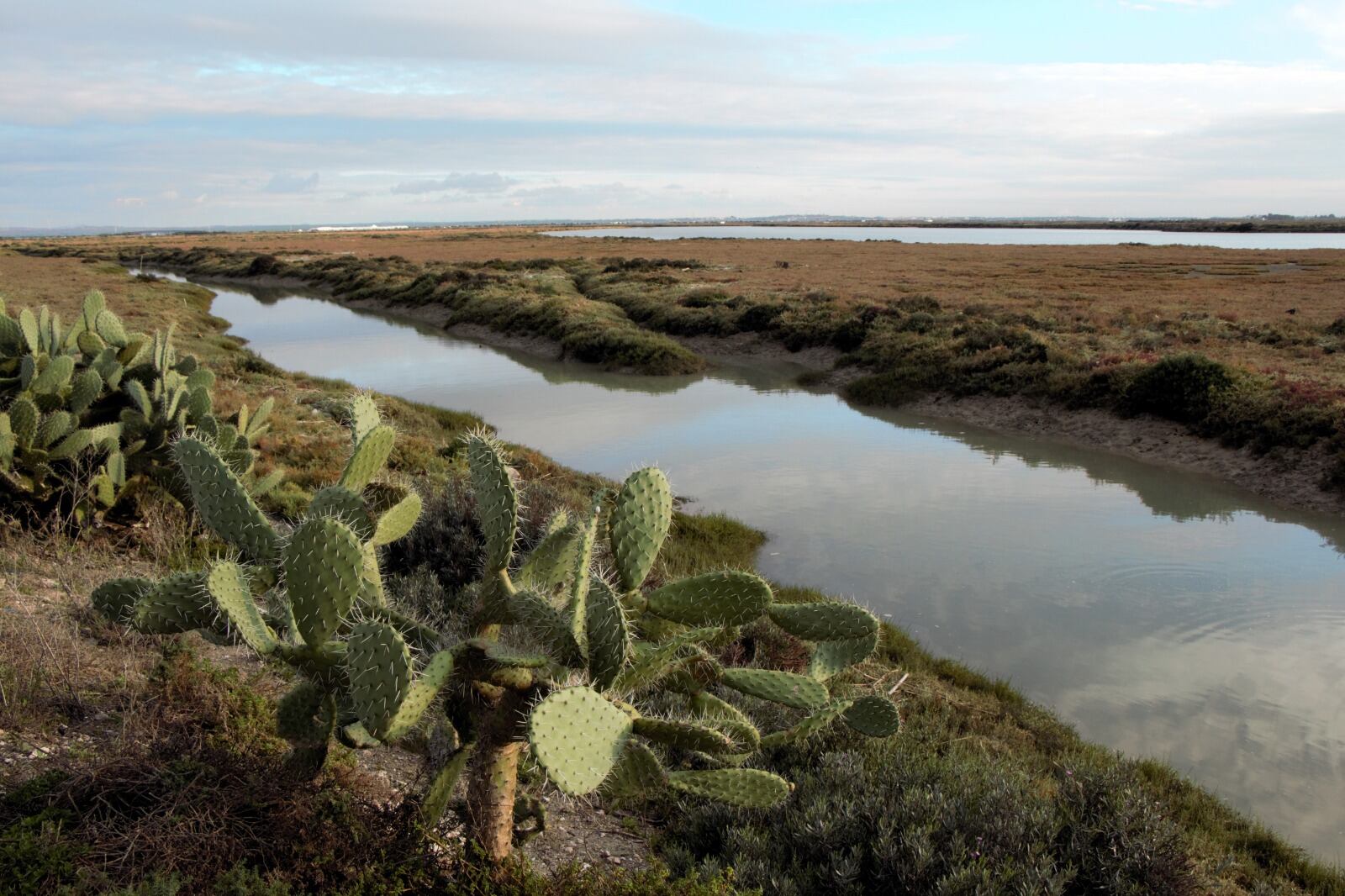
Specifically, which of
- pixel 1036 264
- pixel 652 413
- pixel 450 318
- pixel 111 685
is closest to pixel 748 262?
pixel 1036 264

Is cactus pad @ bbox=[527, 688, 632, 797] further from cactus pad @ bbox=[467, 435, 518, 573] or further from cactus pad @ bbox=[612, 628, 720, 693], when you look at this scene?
cactus pad @ bbox=[467, 435, 518, 573]

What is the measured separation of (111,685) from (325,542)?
119 inches

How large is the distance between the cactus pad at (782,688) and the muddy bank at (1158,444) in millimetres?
15936

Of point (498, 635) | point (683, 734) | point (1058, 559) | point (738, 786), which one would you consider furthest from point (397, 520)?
point (1058, 559)

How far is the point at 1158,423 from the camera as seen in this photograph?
2003cm

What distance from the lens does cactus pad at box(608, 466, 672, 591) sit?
3.39m

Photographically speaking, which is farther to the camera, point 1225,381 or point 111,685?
point 1225,381

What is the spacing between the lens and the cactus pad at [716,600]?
11.5 feet

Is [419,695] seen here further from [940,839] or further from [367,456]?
[940,839]

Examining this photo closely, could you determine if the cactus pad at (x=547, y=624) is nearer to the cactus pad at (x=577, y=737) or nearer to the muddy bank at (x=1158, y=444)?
the cactus pad at (x=577, y=737)

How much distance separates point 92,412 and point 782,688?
7.52 meters

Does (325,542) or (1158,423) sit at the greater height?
(325,542)

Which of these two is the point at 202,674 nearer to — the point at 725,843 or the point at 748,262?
the point at 725,843

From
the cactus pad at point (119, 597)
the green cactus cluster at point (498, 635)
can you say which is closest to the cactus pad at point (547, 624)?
the green cactus cluster at point (498, 635)
